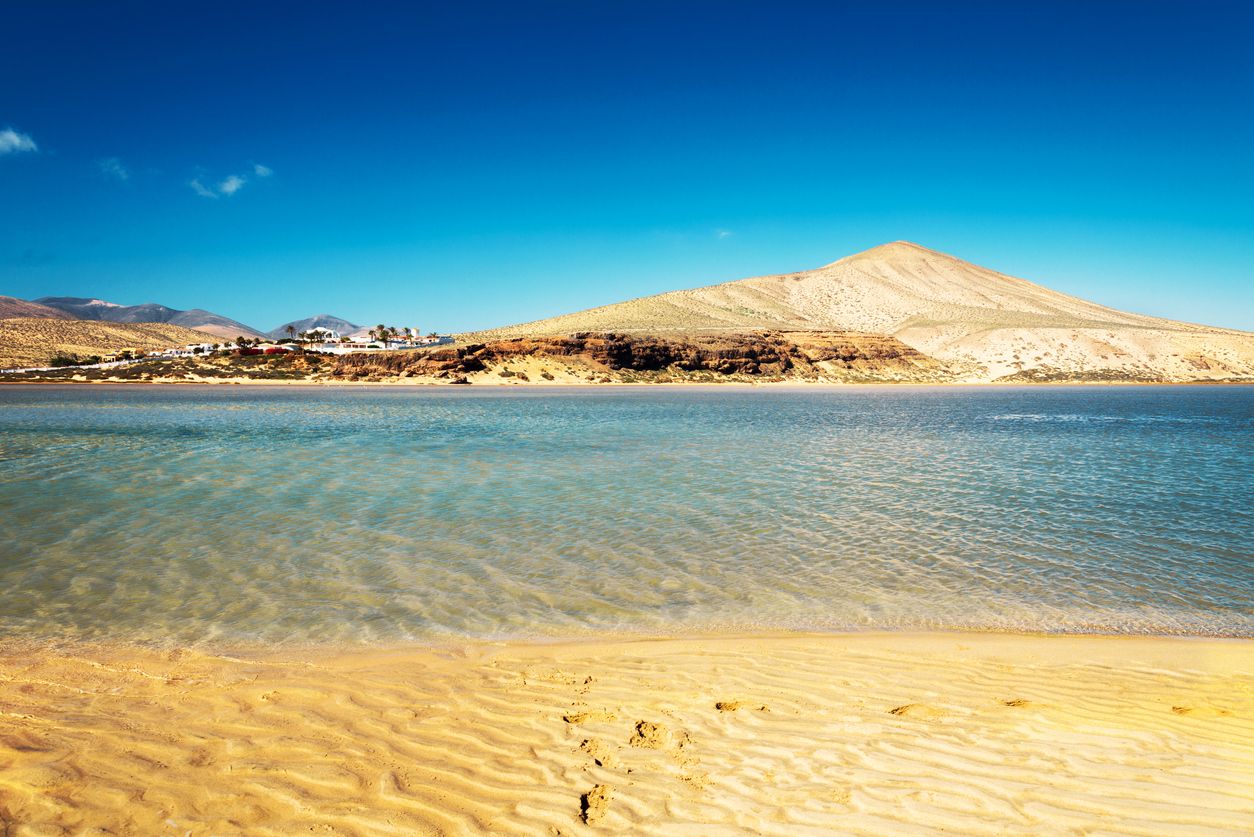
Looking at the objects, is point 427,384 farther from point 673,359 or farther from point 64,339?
point 64,339

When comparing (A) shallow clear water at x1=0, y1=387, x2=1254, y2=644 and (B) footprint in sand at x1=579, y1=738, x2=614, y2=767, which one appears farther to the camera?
(A) shallow clear water at x1=0, y1=387, x2=1254, y2=644

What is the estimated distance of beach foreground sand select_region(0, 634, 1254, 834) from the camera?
399 cm

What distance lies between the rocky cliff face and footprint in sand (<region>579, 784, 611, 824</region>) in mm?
81855

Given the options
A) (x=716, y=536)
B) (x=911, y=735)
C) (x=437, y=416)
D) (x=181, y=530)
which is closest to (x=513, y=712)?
(x=911, y=735)

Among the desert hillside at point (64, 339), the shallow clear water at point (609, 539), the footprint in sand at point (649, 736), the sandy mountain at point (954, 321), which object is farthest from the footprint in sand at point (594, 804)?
the desert hillside at point (64, 339)

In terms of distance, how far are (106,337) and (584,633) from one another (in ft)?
593

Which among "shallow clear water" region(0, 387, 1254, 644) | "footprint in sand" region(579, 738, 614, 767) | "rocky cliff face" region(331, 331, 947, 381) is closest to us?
"footprint in sand" region(579, 738, 614, 767)

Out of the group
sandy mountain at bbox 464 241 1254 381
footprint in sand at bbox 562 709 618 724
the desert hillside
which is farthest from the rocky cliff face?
footprint in sand at bbox 562 709 618 724

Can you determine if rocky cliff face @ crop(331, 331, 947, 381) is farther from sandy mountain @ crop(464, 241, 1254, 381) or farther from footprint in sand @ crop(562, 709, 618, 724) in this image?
footprint in sand @ crop(562, 709, 618, 724)

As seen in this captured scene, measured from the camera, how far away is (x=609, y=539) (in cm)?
1109

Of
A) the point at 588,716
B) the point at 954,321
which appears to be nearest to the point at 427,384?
the point at 588,716

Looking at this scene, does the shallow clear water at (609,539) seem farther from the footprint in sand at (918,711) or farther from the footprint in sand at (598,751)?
the footprint in sand at (598,751)

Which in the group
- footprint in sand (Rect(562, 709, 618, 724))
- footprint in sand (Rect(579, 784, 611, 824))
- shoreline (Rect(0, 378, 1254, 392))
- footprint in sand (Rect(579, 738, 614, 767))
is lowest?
footprint in sand (Rect(562, 709, 618, 724))

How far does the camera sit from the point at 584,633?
7.30m
